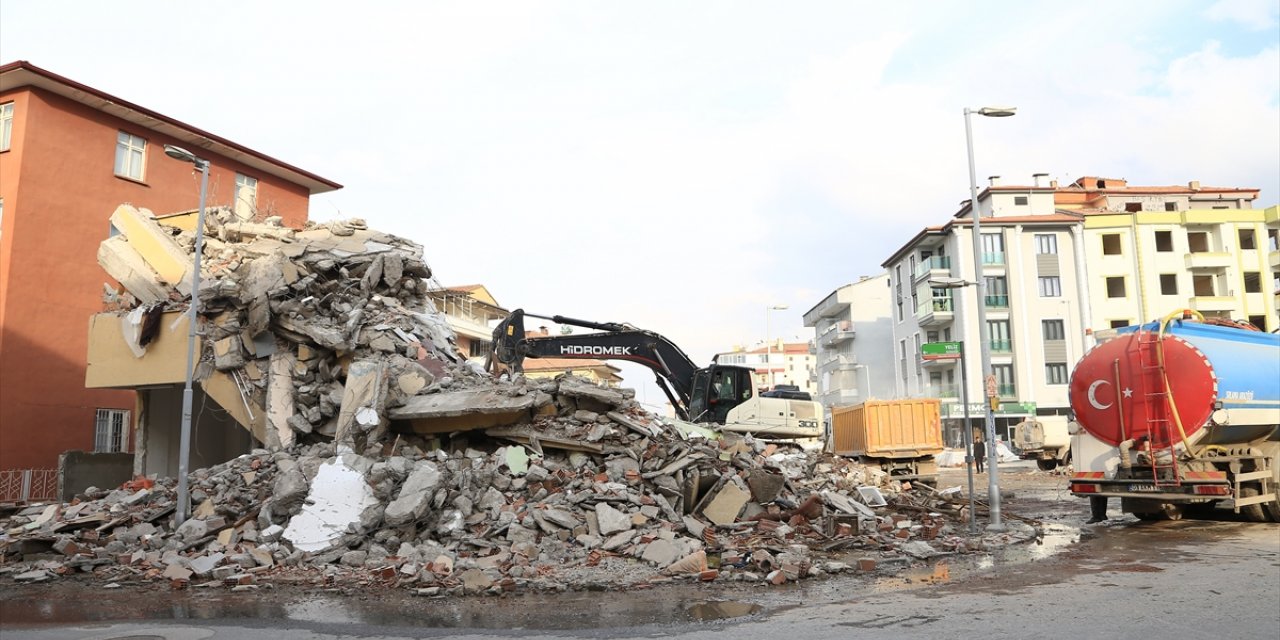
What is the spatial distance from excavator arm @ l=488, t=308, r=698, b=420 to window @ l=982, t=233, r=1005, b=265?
3619cm

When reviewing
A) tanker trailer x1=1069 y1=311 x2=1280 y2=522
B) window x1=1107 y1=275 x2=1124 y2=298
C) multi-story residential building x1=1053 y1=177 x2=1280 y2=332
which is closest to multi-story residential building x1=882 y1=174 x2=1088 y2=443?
multi-story residential building x1=1053 y1=177 x2=1280 y2=332

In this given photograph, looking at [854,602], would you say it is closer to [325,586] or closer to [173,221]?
[325,586]

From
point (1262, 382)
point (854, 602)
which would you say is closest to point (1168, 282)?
point (1262, 382)

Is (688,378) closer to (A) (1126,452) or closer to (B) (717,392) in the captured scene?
(B) (717,392)

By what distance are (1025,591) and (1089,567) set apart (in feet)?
7.57

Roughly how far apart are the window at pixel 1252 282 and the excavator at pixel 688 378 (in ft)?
154

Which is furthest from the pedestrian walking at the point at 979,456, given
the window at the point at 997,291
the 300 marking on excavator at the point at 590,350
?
the 300 marking on excavator at the point at 590,350

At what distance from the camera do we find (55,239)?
78.8 ft

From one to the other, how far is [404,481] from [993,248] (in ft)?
153

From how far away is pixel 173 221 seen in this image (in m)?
20.7

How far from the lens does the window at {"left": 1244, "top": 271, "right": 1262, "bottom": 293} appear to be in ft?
172

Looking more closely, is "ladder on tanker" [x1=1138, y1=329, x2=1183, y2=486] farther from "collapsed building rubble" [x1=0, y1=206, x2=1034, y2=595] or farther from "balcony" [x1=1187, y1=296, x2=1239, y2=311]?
"balcony" [x1=1187, y1=296, x2=1239, y2=311]

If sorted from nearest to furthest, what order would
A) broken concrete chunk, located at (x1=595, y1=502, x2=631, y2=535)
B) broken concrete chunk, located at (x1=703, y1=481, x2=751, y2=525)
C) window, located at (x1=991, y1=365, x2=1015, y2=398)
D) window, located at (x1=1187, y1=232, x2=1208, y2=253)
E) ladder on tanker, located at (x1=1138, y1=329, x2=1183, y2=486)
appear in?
broken concrete chunk, located at (x1=595, y1=502, x2=631, y2=535) → broken concrete chunk, located at (x1=703, y1=481, x2=751, y2=525) → ladder on tanker, located at (x1=1138, y1=329, x2=1183, y2=486) → window, located at (x1=991, y1=365, x2=1015, y2=398) → window, located at (x1=1187, y1=232, x2=1208, y2=253)

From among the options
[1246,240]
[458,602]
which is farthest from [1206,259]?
[458,602]
